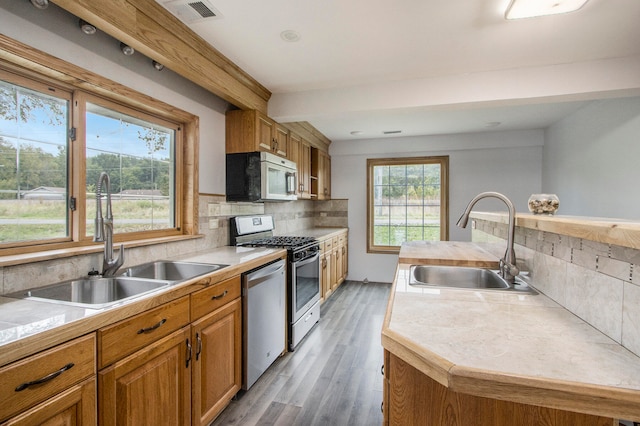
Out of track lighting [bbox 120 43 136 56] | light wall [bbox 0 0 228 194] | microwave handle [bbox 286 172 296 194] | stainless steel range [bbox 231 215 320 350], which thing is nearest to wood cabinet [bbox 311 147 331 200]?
microwave handle [bbox 286 172 296 194]

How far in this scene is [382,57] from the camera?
232 centimetres

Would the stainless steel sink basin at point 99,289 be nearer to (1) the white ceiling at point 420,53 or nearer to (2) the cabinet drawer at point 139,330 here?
(2) the cabinet drawer at point 139,330

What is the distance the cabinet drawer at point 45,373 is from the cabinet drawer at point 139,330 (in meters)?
0.05

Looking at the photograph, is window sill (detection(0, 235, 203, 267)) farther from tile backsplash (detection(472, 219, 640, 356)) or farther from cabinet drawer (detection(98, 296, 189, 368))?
tile backsplash (detection(472, 219, 640, 356))

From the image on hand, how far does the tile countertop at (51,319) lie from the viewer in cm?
88

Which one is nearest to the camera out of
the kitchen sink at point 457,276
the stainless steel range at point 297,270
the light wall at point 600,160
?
the kitchen sink at point 457,276

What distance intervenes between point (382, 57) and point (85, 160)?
6.61ft

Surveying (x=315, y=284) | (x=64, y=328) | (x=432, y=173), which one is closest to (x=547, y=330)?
(x=64, y=328)

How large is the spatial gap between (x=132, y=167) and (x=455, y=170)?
4212mm

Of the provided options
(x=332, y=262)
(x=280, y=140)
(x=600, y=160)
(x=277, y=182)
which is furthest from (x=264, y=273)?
(x=600, y=160)

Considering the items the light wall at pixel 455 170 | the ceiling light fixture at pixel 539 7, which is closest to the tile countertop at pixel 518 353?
the ceiling light fixture at pixel 539 7

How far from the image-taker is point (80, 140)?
1.71m

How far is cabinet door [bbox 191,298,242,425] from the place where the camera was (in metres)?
1.62

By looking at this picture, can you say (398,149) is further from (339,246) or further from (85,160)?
(85,160)
